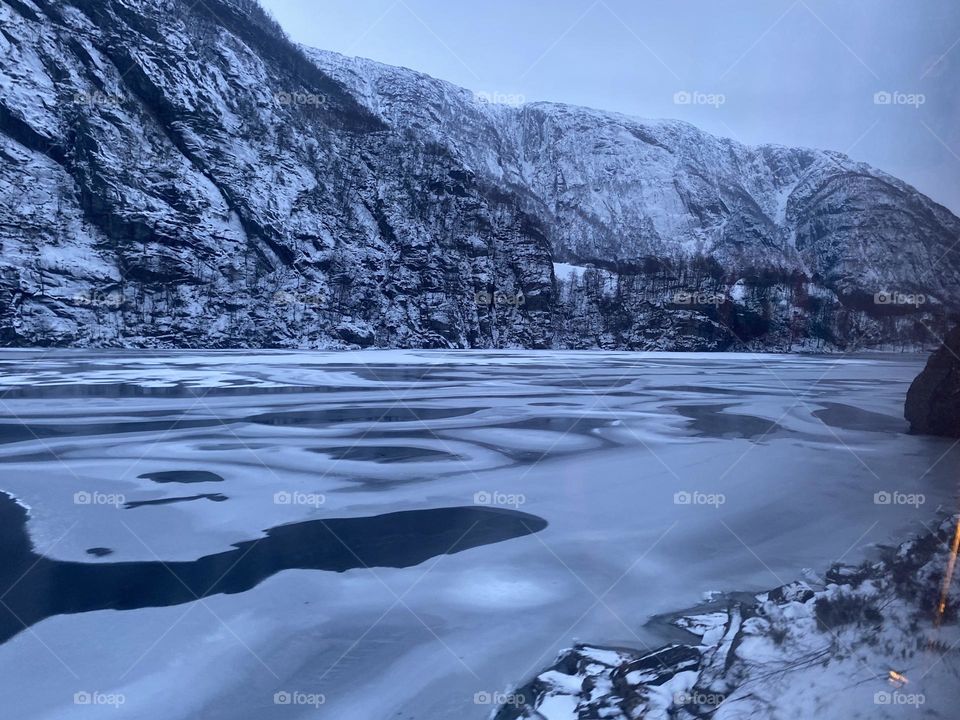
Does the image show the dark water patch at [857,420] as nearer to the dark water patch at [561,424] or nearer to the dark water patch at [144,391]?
the dark water patch at [561,424]

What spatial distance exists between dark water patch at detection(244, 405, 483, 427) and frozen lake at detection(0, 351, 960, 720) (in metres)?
0.09

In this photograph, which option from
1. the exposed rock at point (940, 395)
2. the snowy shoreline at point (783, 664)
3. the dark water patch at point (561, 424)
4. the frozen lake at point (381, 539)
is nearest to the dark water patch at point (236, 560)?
the frozen lake at point (381, 539)

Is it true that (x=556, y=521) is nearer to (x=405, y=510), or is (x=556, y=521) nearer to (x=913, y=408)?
(x=405, y=510)

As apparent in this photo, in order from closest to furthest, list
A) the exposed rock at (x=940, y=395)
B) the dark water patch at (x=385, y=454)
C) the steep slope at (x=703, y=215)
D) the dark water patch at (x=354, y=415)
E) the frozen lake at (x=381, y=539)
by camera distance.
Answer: the frozen lake at (x=381, y=539), the dark water patch at (x=385, y=454), the exposed rock at (x=940, y=395), the dark water patch at (x=354, y=415), the steep slope at (x=703, y=215)

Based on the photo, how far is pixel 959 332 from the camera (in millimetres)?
7156

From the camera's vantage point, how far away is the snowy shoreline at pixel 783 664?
2.15 meters

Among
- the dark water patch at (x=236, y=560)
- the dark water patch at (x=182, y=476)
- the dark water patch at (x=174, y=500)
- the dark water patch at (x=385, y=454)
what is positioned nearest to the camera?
the dark water patch at (x=236, y=560)

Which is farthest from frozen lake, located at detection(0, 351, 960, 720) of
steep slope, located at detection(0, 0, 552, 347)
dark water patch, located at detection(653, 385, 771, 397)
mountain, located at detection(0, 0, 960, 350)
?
steep slope, located at detection(0, 0, 552, 347)

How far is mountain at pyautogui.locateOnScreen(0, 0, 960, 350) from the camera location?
27.2m

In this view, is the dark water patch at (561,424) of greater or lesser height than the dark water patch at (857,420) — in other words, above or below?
below

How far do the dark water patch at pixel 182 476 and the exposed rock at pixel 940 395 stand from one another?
26.6 feet

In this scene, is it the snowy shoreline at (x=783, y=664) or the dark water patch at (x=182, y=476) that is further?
the dark water patch at (x=182, y=476)

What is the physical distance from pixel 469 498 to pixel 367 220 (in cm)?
3724

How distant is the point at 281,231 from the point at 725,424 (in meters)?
31.6
